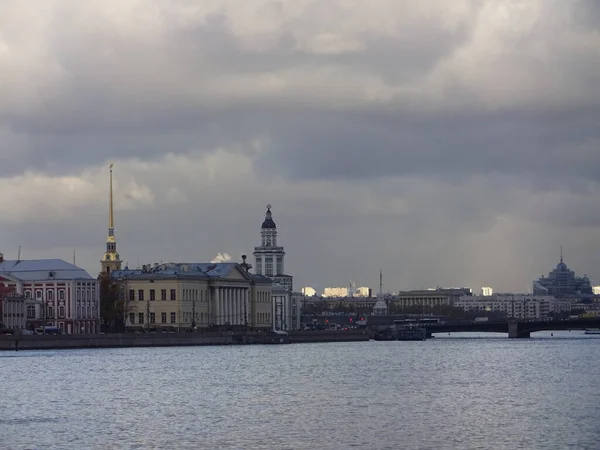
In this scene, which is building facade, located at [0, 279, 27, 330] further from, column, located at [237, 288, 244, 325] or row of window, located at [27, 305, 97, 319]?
column, located at [237, 288, 244, 325]

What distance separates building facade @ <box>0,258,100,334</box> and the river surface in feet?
155

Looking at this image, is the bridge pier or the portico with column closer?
the bridge pier

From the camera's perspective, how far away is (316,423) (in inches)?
2084

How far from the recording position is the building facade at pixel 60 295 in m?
147

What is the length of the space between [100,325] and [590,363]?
67491 mm

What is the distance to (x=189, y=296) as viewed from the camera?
539 feet

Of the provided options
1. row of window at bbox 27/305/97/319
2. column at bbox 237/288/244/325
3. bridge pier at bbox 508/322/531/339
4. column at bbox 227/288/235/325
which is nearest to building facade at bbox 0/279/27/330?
row of window at bbox 27/305/97/319

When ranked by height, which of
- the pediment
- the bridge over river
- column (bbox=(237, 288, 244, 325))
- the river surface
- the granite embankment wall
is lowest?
the river surface

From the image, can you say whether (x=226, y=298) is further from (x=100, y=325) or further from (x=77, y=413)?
(x=77, y=413)

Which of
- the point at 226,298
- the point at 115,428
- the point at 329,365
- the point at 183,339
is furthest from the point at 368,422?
the point at 226,298

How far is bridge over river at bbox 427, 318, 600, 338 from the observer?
497ft

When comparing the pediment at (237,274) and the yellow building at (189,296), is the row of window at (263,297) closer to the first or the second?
the yellow building at (189,296)

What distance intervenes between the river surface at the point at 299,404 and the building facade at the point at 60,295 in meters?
47.2

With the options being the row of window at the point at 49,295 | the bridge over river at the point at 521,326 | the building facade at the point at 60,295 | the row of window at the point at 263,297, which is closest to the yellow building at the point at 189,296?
the row of window at the point at 263,297
